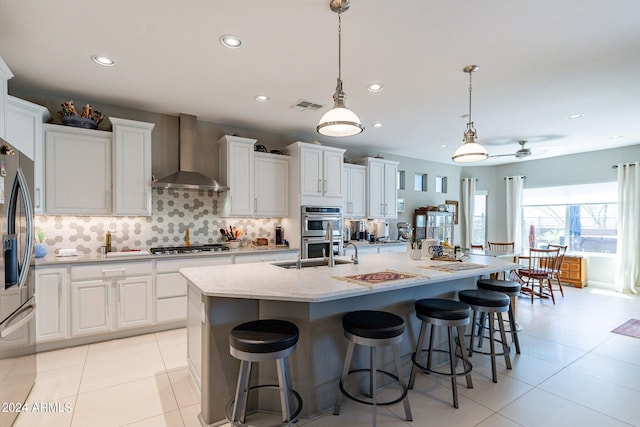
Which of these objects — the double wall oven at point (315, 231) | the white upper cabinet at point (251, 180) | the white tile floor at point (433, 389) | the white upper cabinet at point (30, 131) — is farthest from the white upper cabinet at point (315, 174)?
the white upper cabinet at point (30, 131)

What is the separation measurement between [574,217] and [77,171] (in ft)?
28.8

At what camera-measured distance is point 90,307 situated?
3.29m

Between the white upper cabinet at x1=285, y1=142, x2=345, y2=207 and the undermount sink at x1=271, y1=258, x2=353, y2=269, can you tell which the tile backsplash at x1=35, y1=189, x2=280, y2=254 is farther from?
the undermount sink at x1=271, y1=258, x2=353, y2=269

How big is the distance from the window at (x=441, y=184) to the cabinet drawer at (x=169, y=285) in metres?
6.07

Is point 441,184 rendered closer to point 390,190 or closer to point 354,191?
point 390,190

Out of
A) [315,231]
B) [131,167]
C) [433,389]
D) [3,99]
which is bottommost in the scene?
[433,389]

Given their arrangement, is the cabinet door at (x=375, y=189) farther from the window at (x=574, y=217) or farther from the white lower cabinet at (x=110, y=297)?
the window at (x=574, y=217)

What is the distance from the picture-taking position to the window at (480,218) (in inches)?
316

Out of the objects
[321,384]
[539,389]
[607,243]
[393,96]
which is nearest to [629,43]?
[393,96]

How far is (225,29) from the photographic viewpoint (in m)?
2.32

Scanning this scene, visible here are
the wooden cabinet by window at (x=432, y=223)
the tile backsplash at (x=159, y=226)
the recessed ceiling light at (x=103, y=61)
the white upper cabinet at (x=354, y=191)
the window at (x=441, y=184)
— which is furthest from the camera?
the window at (x=441, y=184)

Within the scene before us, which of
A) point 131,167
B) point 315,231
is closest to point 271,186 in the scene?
point 315,231

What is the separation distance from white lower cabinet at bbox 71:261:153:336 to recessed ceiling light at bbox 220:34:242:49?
252 cm

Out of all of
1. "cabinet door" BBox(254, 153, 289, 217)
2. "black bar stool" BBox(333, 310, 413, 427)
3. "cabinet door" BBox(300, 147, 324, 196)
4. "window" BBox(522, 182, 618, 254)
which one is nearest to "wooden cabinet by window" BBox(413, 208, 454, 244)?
"window" BBox(522, 182, 618, 254)
